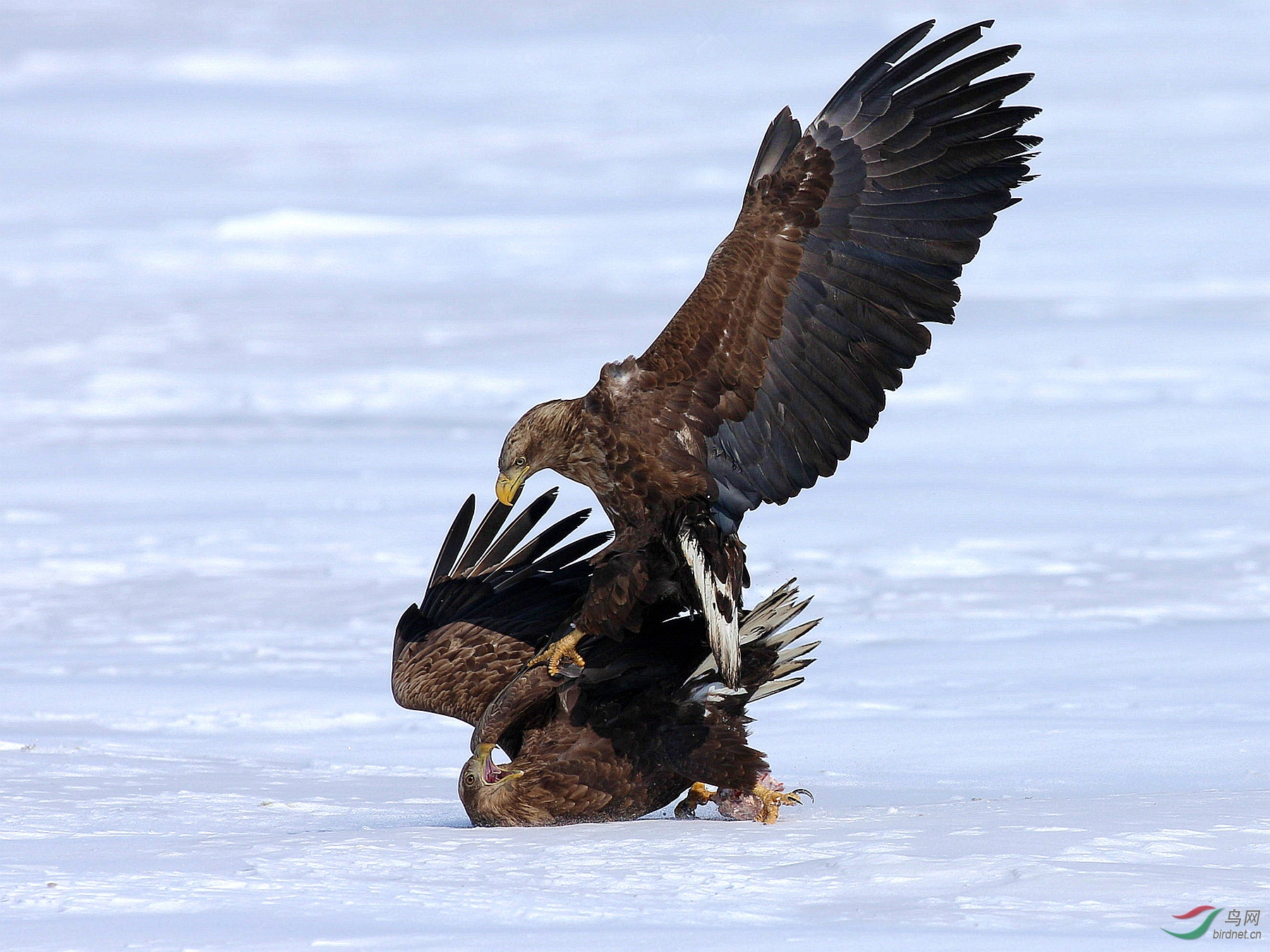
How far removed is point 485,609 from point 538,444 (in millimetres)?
1016

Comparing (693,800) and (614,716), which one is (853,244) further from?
(693,800)

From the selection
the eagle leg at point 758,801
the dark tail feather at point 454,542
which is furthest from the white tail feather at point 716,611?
the dark tail feather at point 454,542

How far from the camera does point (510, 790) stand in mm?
5773

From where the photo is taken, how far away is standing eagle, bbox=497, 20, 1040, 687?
580 cm

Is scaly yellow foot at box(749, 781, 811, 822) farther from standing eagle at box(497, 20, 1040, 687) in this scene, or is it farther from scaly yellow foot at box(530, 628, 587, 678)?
→ scaly yellow foot at box(530, 628, 587, 678)

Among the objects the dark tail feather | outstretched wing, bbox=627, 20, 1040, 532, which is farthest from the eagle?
outstretched wing, bbox=627, 20, 1040, 532

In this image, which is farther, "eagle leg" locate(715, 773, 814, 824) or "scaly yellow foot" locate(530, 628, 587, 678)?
"scaly yellow foot" locate(530, 628, 587, 678)

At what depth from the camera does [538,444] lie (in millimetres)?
5965

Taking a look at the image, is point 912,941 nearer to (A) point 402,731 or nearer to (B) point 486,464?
(A) point 402,731

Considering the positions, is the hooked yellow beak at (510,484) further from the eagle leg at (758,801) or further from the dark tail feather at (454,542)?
the eagle leg at (758,801)

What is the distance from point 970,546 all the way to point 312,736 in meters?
4.82

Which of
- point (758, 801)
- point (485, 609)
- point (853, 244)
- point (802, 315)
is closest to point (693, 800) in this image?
point (758, 801)

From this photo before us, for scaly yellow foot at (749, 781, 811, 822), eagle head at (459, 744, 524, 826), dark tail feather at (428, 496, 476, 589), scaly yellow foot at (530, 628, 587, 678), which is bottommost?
scaly yellow foot at (749, 781, 811, 822)

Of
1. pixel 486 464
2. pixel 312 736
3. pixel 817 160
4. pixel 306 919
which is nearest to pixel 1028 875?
pixel 306 919
